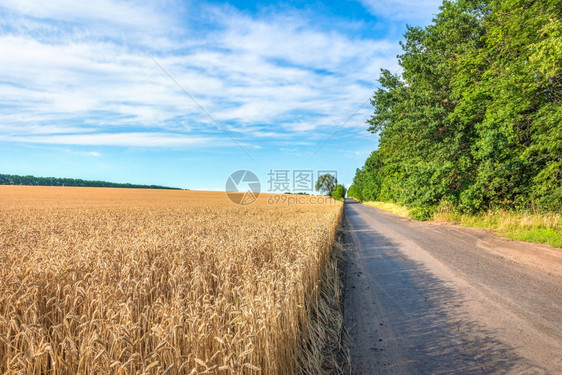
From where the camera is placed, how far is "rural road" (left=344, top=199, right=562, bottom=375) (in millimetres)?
3869

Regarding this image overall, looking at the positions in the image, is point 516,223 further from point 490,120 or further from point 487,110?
point 487,110

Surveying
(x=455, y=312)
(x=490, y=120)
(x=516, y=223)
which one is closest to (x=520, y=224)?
(x=516, y=223)

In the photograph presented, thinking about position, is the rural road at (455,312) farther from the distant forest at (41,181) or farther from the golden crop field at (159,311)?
the distant forest at (41,181)

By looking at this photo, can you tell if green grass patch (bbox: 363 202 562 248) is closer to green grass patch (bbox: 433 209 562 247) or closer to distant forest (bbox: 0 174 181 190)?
green grass patch (bbox: 433 209 562 247)

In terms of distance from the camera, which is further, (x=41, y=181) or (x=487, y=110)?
(x=41, y=181)

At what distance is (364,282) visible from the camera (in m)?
7.25

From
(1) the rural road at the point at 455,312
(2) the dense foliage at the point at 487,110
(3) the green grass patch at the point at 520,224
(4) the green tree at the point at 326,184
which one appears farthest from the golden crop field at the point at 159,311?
(4) the green tree at the point at 326,184

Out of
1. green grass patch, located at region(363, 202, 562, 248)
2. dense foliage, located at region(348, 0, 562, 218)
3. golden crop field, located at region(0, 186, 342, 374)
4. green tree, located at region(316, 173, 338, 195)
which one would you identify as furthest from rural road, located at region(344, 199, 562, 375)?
green tree, located at region(316, 173, 338, 195)

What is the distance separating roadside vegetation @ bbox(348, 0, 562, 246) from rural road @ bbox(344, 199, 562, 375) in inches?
227

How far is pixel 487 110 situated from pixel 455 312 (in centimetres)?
1609

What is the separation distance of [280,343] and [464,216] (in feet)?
64.7

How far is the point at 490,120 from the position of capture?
1599cm

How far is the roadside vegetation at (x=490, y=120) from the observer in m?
13.5

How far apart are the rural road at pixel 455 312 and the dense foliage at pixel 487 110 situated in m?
7.56
